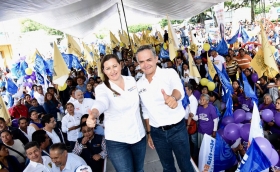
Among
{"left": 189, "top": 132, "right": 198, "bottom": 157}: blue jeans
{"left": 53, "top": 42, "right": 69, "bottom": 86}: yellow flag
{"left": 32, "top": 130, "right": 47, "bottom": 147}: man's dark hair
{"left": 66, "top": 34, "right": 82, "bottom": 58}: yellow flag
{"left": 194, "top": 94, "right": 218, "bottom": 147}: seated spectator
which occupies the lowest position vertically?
{"left": 189, "top": 132, "right": 198, "bottom": 157}: blue jeans

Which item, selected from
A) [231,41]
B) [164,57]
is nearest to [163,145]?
[164,57]

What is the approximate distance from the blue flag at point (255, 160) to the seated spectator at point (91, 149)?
213 cm

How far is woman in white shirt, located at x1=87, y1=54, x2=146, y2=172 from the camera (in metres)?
1.88

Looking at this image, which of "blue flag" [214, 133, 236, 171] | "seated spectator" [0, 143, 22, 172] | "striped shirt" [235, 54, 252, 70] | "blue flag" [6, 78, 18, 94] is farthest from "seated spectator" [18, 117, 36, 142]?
"striped shirt" [235, 54, 252, 70]

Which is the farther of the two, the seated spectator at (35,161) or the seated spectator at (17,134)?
the seated spectator at (17,134)

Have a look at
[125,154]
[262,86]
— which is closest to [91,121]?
[125,154]

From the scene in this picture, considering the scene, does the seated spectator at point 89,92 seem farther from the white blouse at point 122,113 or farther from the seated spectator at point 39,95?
the white blouse at point 122,113

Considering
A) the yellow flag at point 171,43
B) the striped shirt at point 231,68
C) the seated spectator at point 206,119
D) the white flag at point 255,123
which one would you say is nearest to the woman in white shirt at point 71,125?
the seated spectator at point 206,119

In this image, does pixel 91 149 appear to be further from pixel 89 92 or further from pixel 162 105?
pixel 89 92

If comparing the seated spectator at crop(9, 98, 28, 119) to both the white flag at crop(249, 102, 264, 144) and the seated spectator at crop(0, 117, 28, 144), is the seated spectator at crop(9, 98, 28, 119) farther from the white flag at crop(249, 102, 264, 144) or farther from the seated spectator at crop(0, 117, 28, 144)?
the white flag at crop(249, 102, 264, 144)

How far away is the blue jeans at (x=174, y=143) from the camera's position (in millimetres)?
2137

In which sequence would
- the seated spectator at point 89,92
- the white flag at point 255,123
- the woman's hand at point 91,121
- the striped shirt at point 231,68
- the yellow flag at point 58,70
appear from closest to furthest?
1. the woman's hand at point 91,121
2. the white flag at point 255,123
3. the yellow flag at point 58,70
4. the seated spectator at point 89,92
5. the striped shirt at point 231,68

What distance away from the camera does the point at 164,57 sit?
9.62m

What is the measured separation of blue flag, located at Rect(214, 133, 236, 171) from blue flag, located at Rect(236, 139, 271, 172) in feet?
3.03
